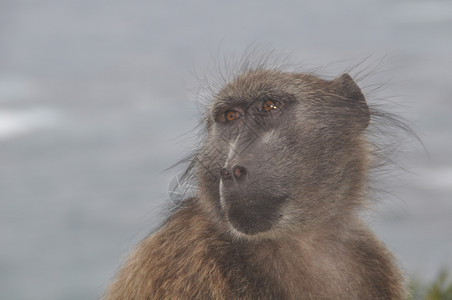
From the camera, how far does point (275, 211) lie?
5.68 m

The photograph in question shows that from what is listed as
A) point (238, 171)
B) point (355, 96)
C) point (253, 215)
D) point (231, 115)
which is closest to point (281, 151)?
point (238, 171)

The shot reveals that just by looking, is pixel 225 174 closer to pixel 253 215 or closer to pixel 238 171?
pixel 238 171

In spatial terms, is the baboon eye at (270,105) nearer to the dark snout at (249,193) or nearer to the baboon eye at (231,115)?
the baboon eye at (231,115)

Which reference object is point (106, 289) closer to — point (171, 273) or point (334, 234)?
point (171, 273)

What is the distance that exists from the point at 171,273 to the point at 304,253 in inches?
47.0

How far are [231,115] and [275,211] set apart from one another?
1.12 meters

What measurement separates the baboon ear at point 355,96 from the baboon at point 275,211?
1cm

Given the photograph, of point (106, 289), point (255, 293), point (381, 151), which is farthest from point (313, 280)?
point (106, 289)

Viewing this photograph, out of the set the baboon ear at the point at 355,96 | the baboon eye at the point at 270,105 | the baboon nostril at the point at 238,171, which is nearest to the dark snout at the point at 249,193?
the baboon nostril at the point at 238,171

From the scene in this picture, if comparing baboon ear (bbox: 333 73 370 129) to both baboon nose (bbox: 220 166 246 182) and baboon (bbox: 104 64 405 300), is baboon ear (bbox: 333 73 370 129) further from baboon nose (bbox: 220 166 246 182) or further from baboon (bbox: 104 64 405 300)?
baboon nose (bbox: 220 166 246 182)

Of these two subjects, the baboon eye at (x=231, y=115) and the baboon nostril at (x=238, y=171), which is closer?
the baboon nostril at (x=238, y=171)

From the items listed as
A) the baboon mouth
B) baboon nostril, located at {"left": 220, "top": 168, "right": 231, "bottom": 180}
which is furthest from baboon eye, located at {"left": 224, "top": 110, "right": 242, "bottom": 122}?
the baboon mouth

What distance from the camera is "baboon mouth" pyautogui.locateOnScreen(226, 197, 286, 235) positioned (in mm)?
5582

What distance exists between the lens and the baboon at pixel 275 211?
18.5ft
